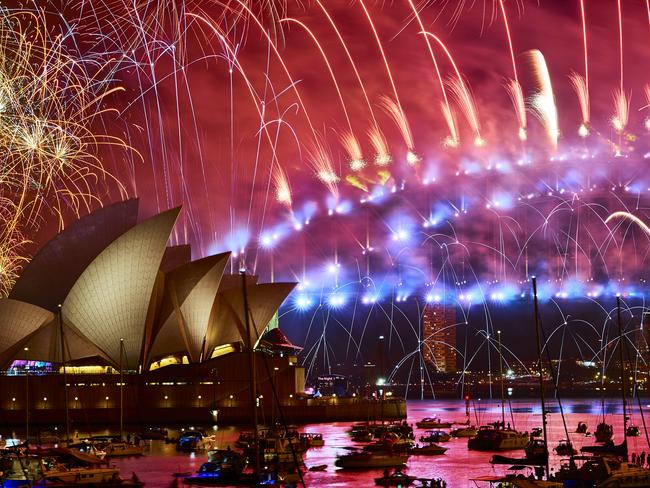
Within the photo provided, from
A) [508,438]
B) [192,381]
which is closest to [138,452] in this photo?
[508,438]

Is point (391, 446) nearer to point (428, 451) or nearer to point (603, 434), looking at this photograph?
point (428, 451)

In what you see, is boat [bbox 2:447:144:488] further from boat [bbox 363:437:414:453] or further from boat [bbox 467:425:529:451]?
boat [bbox 467:425:529:451]

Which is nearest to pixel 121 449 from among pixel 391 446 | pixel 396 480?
pixel 391 446

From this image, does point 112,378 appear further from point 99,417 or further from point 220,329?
point 220,329

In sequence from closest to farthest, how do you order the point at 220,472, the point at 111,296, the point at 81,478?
1. the point at 81,478
2. the point at 220,472
3. the point at 111,296

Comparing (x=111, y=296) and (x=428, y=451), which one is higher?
(x=111, y=296)

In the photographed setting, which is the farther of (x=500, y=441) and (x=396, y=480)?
(x=500, y=441)

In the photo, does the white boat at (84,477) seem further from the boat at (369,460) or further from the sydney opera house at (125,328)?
the sydney opera house at (125,328)

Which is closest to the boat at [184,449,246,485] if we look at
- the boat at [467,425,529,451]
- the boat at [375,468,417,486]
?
the boat at [375,468,417,486]
